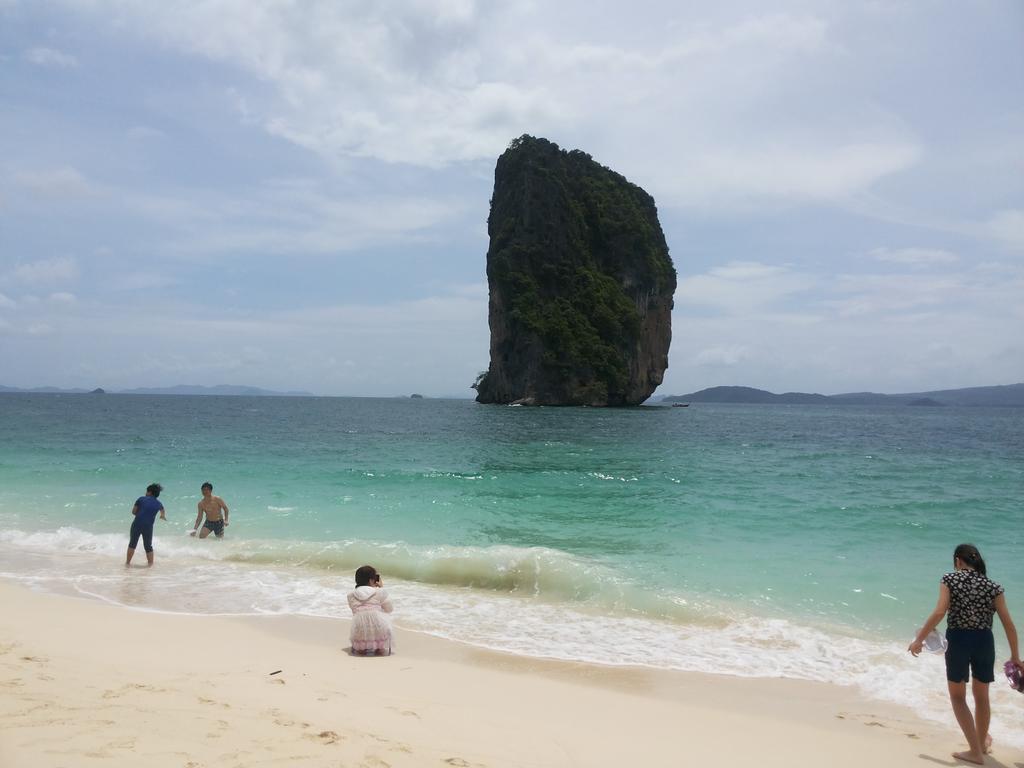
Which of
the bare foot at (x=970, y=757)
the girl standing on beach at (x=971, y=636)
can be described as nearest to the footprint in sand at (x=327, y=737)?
the girl standing on beach at (x=971, y=636)

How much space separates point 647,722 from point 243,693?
10.8 feet

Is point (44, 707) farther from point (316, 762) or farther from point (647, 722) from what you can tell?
point (647, 722)

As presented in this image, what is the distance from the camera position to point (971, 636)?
16.5 ft

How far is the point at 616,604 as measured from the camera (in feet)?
30.0

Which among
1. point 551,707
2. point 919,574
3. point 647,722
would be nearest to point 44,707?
point 551,707

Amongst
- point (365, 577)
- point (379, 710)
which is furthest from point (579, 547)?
point (379, 710)

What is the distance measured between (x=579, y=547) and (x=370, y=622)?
623cm

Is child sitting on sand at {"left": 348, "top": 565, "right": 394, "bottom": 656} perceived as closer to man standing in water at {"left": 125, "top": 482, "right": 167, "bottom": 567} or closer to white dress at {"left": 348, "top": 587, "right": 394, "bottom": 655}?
white dress at {"left": 348, "top": 587, "right": 394, "bottom": 655}

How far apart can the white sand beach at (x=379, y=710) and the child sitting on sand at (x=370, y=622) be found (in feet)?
0.56

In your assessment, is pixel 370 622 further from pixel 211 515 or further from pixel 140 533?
pixel 211 515

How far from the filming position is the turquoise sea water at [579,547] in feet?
26.2

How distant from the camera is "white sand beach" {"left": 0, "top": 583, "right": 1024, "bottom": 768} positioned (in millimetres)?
4254

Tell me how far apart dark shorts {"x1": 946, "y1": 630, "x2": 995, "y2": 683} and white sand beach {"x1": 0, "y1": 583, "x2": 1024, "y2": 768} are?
0.65 metres

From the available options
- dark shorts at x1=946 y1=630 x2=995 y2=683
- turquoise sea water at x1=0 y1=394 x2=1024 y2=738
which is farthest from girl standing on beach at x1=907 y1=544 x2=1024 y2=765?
turquoise sea water at x1=0 y1=394 x2=1024 y2=738
